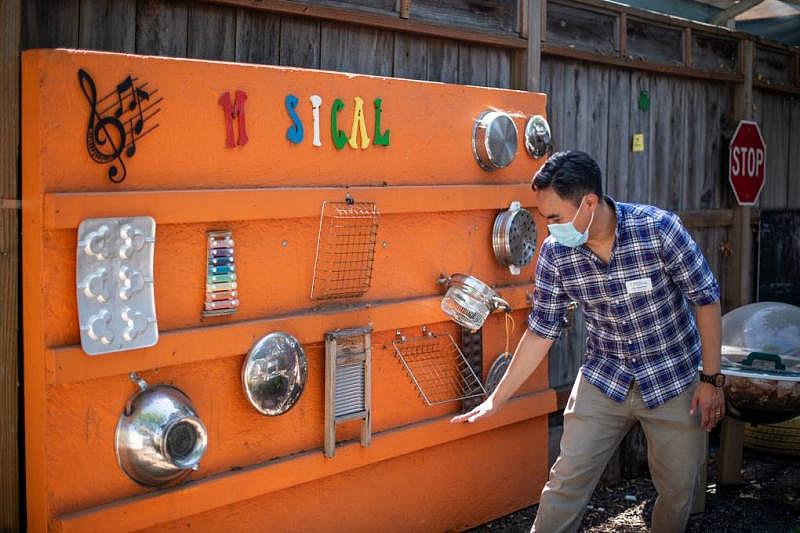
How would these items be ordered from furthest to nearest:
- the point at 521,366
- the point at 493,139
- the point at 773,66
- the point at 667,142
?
the point at 773,66 < the point at 667,142 < the point at 493,139 < the point at 521,366

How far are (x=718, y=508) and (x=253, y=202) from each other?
358cm

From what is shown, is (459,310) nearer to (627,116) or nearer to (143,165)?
(143,165)

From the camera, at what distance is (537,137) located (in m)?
→ 5.53

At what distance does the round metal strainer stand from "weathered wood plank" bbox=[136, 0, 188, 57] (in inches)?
75.2

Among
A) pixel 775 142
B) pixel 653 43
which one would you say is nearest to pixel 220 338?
pixel 653 43

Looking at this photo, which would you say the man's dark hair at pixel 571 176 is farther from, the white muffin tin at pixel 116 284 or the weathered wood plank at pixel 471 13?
the white muffin tin at pixel 116 284

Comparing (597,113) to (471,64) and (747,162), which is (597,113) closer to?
(471,64)

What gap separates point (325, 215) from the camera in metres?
4.41

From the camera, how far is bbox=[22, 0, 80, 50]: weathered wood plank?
373cm

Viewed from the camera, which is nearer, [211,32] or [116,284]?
[116,284]

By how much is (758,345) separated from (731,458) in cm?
97

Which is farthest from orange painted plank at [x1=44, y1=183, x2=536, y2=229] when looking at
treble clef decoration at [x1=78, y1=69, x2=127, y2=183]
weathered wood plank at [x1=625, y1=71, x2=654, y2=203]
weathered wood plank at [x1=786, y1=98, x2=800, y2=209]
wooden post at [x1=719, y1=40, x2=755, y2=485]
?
weathered wood plank at [x1=786, y1=98, x2=800, y2=209]

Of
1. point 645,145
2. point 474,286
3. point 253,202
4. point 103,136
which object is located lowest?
point 474,286

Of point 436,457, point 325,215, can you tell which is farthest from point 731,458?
point 325,215
